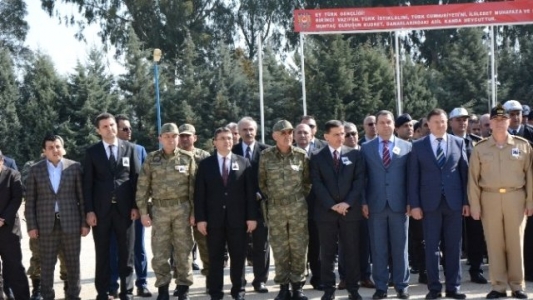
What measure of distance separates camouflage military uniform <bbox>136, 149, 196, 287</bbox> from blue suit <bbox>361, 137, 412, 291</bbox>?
1911 mm

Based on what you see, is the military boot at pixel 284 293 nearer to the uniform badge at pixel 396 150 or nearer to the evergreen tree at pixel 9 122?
the uniform badge at pixel 396 150

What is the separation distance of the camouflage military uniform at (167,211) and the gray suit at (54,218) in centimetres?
71

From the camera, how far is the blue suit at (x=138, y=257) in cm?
838

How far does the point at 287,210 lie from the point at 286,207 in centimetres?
3

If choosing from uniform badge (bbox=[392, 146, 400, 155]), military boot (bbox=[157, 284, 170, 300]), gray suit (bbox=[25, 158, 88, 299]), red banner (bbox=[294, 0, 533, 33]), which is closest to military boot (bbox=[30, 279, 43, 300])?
gray suit (bbox=[25, 158, 88, 299])

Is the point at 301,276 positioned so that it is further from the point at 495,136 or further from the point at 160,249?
the point at 495,136

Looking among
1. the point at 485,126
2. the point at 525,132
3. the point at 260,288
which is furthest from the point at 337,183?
the point at 485,126

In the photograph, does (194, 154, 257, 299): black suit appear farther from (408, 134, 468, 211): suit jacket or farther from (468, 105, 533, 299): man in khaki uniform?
(468, 105, 533, 299): man in khaki uniform

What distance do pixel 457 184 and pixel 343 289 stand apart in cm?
180

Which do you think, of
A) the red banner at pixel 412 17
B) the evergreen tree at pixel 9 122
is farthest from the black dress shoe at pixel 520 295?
the evergreen tree at pixel 9 122

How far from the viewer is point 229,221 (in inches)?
304

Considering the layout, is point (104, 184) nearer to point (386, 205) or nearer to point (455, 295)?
point (386, 205)

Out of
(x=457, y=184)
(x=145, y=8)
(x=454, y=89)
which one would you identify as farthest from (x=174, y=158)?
(x=145, y=8)

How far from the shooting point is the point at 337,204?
24.7 feet
